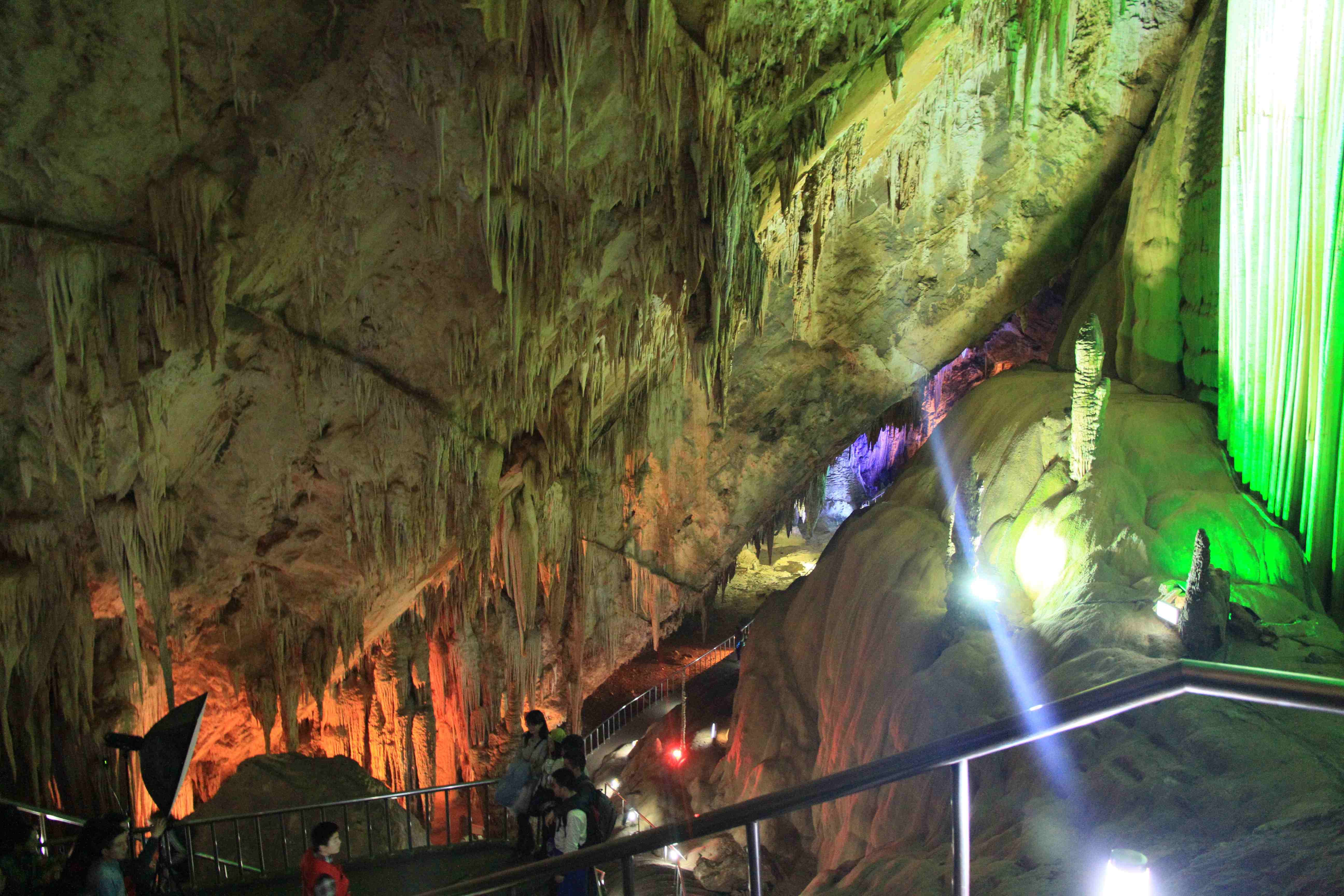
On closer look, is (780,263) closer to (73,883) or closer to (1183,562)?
(1183,562)

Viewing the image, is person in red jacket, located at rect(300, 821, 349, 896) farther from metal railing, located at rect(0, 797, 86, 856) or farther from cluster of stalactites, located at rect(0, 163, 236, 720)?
cluster of stalactites, located at rect(0, 163, 236, 720)

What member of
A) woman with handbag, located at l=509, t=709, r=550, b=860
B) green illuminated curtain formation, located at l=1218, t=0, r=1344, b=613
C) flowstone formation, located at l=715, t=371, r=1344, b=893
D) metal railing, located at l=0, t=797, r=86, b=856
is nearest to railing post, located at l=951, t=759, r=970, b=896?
flowstone formation, located at l=715, t=371, r=1344, b=893

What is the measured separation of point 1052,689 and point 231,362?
647cm

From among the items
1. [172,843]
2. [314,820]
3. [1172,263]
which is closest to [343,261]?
[172,843]

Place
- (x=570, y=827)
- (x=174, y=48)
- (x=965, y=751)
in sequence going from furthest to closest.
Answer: (x=174, y=48)
(x=570, y=827)
(x=965, y=751)

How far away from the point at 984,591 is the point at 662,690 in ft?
32.7

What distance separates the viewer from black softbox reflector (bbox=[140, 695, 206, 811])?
3791mm

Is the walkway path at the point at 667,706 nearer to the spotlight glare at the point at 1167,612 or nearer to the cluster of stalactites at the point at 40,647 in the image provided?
the cluster of stalactites at the point at 40,647

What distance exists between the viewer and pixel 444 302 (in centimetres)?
693

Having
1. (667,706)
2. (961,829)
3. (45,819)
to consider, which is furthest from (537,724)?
(667,706)

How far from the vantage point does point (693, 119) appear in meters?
5.77

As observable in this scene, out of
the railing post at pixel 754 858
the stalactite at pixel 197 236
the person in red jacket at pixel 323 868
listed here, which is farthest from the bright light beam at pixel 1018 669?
the stalactite at pixel 197 236

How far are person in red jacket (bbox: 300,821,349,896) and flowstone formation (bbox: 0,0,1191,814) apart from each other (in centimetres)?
334

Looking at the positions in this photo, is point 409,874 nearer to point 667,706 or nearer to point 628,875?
point 628,875
